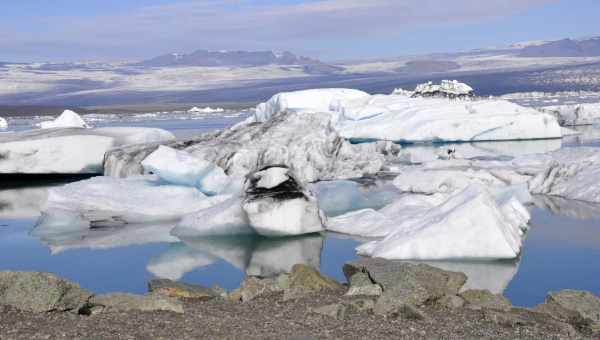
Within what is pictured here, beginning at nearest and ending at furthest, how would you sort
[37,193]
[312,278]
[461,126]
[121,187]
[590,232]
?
[312,278], [590,232], [121,187], [37,193], [461,126]

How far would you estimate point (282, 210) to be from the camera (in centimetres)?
674

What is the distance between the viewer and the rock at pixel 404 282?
4133mm

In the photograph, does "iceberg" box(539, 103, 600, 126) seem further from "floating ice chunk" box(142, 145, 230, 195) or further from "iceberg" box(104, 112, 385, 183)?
"floating ice chunk" box(142, 145, 230, 195)

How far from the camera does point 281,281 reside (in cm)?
481

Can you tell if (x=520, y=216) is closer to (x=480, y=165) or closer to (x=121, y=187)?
(x=480, y=165)

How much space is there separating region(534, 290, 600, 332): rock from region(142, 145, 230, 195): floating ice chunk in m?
4.63

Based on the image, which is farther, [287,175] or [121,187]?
[121,187]

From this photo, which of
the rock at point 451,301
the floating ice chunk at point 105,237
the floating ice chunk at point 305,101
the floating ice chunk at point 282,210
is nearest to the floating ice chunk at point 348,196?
the floating ice chunk at point 282,210

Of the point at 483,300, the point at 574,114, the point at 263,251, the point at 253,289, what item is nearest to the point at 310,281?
the point at 253,289

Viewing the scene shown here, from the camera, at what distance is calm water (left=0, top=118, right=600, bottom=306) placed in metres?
5.34

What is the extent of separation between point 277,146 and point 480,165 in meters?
2.60

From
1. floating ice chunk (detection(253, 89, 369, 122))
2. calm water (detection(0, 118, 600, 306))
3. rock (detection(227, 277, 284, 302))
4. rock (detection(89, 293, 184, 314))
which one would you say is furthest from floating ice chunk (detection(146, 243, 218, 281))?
floating ice chunk (detection(253, 89, 369, 122))

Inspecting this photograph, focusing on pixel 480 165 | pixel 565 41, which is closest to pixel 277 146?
pixel 480 165

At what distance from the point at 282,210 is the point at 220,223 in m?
0.55
